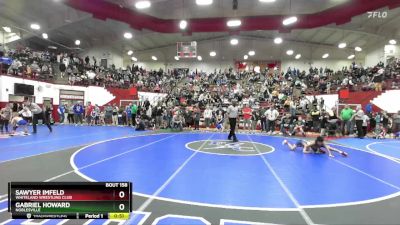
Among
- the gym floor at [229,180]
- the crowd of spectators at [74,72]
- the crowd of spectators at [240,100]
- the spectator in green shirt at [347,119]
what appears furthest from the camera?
the crowd of spectators at [74,72]

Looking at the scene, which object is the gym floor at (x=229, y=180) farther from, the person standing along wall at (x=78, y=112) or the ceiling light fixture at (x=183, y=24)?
the ceiling light fixture at (x=183, y=24)

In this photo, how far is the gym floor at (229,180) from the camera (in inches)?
147

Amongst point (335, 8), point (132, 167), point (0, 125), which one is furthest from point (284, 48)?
point (132, 167)
